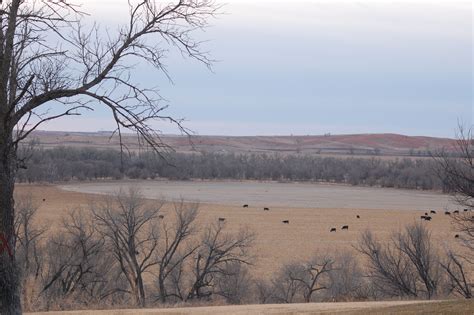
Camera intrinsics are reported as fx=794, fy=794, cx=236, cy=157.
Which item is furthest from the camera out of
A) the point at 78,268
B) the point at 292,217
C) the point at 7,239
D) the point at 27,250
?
the point at 292,217

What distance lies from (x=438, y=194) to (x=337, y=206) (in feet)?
78.9

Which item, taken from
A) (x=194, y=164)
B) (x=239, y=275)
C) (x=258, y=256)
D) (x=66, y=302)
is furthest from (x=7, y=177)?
(x=194, y=164)

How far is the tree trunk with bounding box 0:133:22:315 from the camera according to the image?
35.7 feet

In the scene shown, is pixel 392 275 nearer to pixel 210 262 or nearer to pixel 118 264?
pixel 210 262

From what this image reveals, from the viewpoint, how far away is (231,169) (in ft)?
417

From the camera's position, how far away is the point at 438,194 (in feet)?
325

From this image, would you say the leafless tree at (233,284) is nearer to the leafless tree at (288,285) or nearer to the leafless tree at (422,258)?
the leafless tree at (288,285)

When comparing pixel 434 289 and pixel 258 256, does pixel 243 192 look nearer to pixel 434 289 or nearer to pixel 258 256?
pixel 258 256

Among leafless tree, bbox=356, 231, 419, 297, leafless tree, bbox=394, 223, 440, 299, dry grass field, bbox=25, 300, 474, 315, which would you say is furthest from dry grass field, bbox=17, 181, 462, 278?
dry grass field, bbox=25, 300, 474, 315

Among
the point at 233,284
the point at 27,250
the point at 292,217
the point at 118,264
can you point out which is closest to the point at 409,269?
the point at 233,284

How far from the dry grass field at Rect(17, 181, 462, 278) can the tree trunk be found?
26257 millimetres

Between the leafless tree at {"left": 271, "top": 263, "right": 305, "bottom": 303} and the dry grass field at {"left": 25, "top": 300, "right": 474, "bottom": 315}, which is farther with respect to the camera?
the leafless tree at {"left": 271, "top": 263, "right": 305, "bottom": 303}

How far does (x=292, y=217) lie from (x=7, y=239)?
59.3 meters

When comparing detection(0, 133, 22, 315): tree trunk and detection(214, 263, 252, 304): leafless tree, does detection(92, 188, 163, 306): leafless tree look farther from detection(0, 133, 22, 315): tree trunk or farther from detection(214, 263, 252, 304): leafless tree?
detection(0, 133, 22, 315): tree trunk
